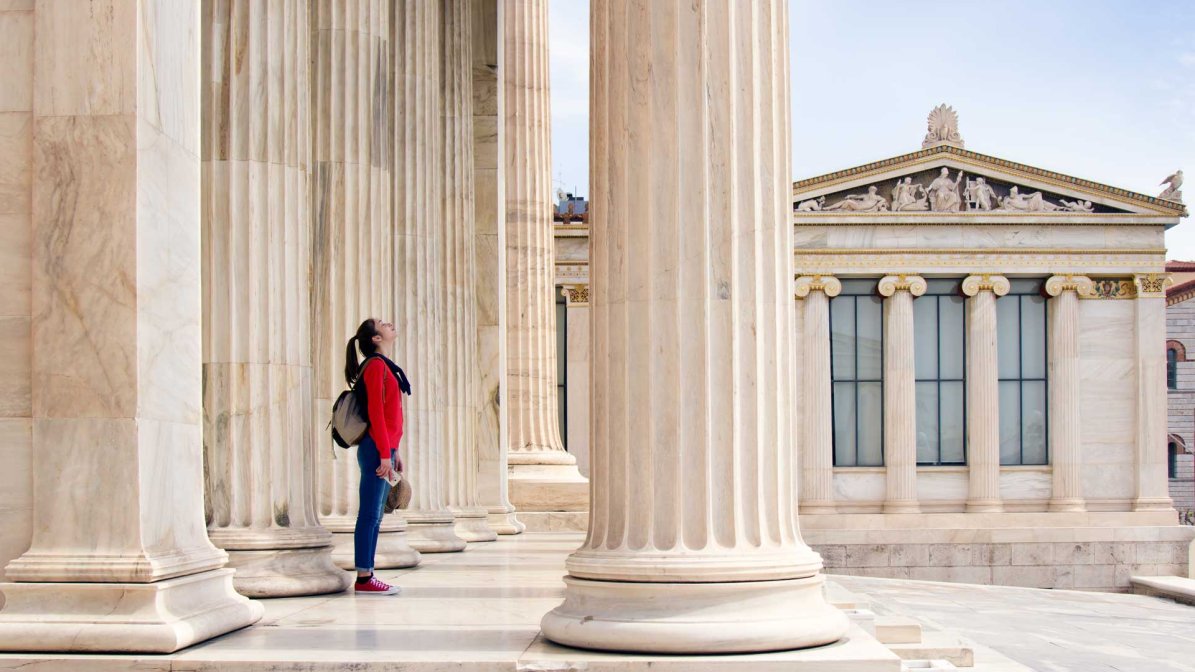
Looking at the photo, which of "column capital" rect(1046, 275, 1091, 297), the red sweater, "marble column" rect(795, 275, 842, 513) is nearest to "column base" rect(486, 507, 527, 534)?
the red sweater

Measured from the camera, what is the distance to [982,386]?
8862 cm

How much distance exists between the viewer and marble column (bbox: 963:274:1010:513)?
8750 cm

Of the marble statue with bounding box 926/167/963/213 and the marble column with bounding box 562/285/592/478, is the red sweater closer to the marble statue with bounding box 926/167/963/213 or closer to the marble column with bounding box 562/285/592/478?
the marble column with bounding box 562/285/592/478

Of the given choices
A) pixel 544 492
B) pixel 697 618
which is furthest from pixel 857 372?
pixel 697 618

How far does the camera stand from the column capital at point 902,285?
8831 centimetres

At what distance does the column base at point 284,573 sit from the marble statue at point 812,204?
70976mm

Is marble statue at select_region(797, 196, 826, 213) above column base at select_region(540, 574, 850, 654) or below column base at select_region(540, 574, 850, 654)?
above

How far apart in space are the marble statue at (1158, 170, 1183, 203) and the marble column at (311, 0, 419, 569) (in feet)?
244

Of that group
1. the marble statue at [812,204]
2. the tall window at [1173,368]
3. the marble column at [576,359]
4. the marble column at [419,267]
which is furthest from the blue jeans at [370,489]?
the tall window at [1173,368]

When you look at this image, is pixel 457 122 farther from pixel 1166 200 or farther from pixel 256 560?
pixel 1166 200

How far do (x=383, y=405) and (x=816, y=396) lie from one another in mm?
70781

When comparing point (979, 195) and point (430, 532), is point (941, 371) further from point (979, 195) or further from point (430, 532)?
point (430, 532)

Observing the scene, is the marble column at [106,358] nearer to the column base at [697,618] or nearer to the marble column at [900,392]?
the column base at [697,618]

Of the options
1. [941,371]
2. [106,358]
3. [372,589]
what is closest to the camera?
[106,358]
